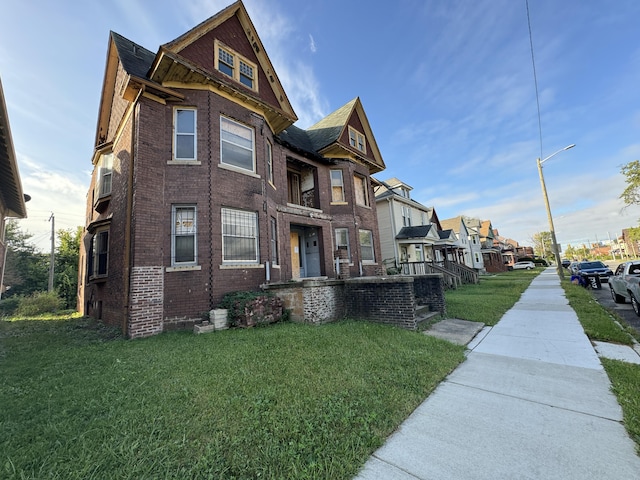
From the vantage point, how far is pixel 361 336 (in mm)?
6184

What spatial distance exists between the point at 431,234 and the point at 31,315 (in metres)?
24.7

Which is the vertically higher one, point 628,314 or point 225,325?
point 225,325

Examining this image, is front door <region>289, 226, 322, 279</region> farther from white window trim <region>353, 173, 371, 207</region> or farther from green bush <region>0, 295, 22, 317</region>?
green bush <region>0, 295, 22, 317</region>

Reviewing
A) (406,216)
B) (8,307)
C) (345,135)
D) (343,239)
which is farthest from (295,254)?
(8,307)

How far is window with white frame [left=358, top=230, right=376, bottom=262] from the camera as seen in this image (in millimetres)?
14826

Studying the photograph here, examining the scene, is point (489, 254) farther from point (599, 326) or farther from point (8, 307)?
point (8, 307)

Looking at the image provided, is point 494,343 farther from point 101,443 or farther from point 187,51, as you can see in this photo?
point 187,51

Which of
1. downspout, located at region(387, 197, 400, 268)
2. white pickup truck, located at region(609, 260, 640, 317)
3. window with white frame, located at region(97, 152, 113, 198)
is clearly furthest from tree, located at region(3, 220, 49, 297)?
white pickup truck, located at region(609, 260, 640, 317)

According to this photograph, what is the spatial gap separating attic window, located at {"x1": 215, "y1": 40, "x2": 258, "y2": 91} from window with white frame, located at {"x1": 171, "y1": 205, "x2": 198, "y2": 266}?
16.6ft

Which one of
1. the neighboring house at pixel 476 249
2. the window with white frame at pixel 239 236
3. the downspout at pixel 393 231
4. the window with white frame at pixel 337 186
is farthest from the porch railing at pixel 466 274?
the neighboring house at pixel 476 249

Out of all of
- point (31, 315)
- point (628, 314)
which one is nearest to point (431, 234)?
point (628, 314)

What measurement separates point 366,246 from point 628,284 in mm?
9805

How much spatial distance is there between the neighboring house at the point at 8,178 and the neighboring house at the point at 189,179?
2475 millimetres

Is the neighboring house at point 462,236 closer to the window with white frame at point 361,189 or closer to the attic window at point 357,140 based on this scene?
the window with white frame at point 361,189
